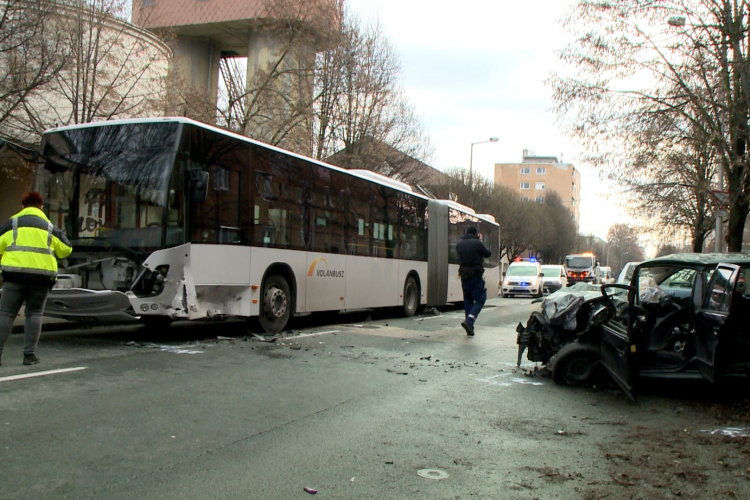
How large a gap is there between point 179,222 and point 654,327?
6.02 metres

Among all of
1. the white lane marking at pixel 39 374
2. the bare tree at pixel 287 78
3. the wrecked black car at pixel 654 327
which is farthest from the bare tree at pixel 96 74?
the wrecked black car at pixel 654 327

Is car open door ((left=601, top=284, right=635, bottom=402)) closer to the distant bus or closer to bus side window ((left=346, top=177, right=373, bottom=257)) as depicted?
bus side window ((left=346, top=177, right=373, bottom=257))

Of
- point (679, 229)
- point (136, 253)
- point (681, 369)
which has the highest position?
point (679, 229)

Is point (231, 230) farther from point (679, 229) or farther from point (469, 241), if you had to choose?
point (679, 229)

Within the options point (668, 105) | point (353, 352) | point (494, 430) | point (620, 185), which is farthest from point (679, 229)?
point (494, 430)

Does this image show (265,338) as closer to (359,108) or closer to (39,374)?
(39,374)

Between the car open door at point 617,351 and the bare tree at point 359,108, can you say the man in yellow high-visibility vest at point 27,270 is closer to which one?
the car open door at point 617,351

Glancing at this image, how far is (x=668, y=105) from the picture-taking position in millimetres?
14656

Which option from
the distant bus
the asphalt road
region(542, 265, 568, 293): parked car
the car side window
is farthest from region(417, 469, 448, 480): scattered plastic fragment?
the distant bus

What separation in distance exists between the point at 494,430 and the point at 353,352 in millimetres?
3897

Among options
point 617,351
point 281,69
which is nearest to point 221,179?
point 617,351

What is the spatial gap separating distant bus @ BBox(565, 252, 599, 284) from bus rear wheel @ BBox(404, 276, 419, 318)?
33.7 m

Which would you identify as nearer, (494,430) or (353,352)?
(494,430)

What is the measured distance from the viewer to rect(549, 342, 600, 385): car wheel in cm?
683
